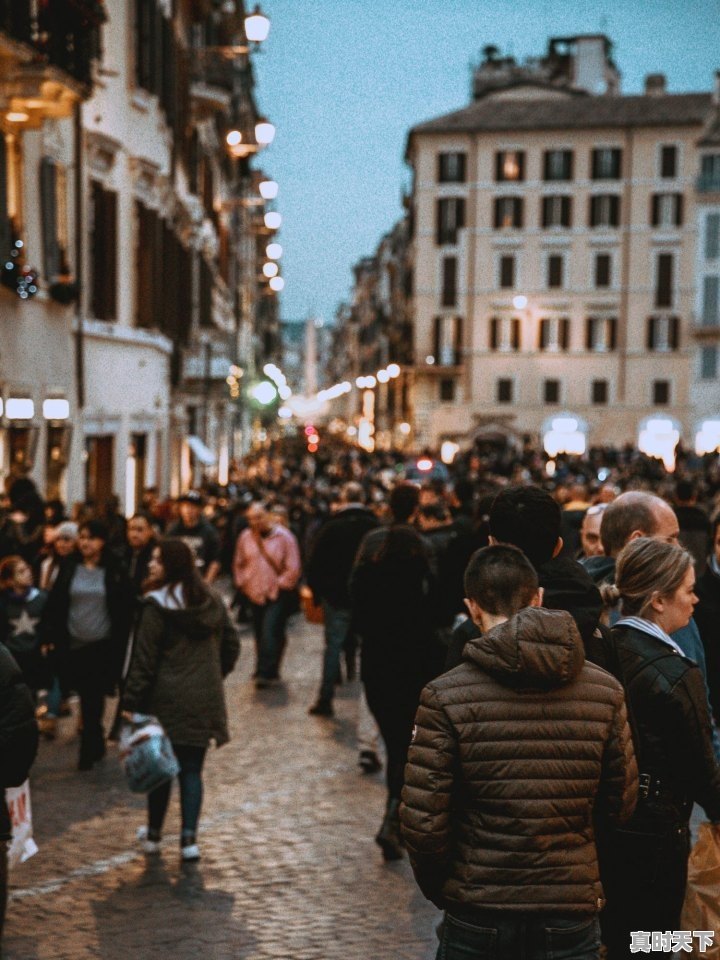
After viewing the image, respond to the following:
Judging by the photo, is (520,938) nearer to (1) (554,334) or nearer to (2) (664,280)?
(1) (554,334)

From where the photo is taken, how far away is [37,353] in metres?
17.9

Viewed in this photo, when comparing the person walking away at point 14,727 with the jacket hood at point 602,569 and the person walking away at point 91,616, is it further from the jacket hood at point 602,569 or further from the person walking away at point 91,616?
the person walking away at point 91,616

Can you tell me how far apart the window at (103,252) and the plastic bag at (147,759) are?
1369cm

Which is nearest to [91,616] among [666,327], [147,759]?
[147,759]

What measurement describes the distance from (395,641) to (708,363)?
61026mm

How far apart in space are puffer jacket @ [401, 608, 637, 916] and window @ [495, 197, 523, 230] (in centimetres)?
6500

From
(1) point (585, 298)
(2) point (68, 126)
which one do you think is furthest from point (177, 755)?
(1) point (585, 298)

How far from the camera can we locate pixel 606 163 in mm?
67062

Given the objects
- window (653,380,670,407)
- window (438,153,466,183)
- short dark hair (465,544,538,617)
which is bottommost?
short dark hair (465,544,538,617)

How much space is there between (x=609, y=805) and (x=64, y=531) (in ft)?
25.6

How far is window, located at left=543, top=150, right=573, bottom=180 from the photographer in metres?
66.9

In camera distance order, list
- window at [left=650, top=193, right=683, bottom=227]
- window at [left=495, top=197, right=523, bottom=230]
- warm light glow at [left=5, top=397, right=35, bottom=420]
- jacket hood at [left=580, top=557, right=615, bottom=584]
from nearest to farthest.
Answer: jacket hood at [left=580, top=557, right=615, bottom=584], warm light glow at [left=5, top=397, right=35, bottom=420], window at [left=650, top=193, right=683, bottom=227], window at [left=495, top=197, right=523, bottom=230]

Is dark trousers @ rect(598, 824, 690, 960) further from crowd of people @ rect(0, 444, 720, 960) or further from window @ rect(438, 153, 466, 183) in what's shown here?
window @ rect(438, 153, 466, 183)

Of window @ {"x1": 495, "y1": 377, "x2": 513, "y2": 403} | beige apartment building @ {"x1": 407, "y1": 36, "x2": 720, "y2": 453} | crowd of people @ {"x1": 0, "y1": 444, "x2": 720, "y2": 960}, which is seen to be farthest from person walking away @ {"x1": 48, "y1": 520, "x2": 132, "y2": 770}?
window @ {"x1": 495, "y1": 377, "x2": 513, "y2": 403}
